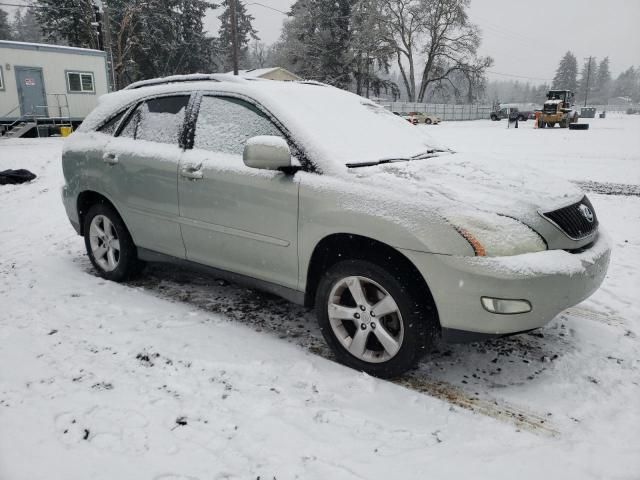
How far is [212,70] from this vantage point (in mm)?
49156

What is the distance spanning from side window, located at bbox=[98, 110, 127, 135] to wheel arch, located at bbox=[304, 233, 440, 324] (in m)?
2.46

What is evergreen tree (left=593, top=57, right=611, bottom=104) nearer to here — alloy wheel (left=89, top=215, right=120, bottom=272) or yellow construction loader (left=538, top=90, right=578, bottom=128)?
yellow construction loader (left=538, top=90, right=578, bottom=128)

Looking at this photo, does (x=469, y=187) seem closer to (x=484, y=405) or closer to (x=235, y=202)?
(x=484, y=405)

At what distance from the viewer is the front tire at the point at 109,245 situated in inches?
171

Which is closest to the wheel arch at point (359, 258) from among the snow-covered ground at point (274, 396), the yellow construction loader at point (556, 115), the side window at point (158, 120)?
the snow-covered ground at point (274, 396)

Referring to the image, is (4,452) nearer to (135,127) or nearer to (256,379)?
(256,379)

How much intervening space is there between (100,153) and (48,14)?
136ft

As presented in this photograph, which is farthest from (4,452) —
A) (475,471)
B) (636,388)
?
(636,388)

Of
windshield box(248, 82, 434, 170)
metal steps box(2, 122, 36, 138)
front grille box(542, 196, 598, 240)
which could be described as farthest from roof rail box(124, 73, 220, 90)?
metal steps box(2, 122, 36, 138)

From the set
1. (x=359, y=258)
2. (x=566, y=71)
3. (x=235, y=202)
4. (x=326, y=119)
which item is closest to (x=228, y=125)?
(x=235, y=202)

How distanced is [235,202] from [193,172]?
0.48 m

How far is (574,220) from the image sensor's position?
2861 millimetres

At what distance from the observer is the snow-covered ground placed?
87.8 inches

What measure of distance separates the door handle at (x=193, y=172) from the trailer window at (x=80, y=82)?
23.0 m
